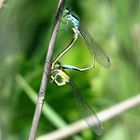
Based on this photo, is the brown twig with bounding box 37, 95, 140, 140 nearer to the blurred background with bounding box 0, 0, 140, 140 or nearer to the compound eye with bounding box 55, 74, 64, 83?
the blurred background with bounding box 0, 0, 140, 140

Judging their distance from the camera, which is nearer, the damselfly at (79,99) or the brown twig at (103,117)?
the damselfly at (79,99)

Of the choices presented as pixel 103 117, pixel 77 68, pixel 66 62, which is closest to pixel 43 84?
pixel 77 68

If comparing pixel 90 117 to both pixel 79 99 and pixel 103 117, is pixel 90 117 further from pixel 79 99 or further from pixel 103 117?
pixel 103 117

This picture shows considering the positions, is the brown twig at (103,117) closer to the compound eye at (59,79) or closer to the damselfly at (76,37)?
the damselfly at (76,37)

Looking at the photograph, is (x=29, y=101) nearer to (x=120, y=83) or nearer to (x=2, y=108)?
(x=2, y=108)

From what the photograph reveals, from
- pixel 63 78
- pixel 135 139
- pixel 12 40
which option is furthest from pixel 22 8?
pixel 63 78

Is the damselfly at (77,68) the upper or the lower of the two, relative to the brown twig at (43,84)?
lower

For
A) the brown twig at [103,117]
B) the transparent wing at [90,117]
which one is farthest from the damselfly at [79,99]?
the brown twig at [103,117]
